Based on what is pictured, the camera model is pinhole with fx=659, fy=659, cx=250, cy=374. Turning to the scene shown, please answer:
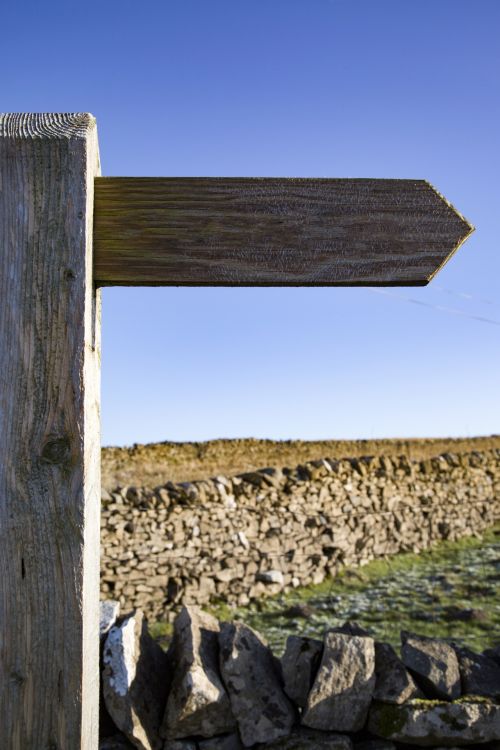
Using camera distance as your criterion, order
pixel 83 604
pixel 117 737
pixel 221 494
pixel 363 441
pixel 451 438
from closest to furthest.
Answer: pixel 83 604, pixel 117 737, pixel 221 494, pixel 363 441, pixel 451 438

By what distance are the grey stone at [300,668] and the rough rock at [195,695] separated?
1.21ft

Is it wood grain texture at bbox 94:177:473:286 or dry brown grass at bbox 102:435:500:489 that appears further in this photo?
dry brown grass at bbox 102:435:500:489

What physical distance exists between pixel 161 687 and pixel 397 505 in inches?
410

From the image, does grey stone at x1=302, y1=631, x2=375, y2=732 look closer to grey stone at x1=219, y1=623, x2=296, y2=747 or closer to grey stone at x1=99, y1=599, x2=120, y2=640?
grey stone at x1=219, y1=623, x2=296, y2=747

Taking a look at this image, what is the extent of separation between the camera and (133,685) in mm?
3541

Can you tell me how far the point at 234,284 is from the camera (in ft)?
6.16

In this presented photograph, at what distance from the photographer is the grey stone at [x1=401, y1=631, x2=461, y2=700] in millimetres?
3715

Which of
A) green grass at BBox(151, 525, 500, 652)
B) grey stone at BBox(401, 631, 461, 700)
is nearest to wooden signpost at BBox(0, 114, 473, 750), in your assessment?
grey stone at BBox(401, 631, 461, 700)

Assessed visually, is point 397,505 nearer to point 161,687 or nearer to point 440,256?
point 161,687

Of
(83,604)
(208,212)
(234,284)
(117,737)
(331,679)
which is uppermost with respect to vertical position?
(208,212)

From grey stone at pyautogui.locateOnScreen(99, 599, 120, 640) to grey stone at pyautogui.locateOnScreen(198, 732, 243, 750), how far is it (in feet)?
2.63

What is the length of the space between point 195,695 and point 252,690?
1.21 ft

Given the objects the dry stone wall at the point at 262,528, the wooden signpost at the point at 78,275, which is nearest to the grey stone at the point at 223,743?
the wooden signpost at the point at 78,275

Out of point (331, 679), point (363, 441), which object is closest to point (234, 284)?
point (331, 679)
